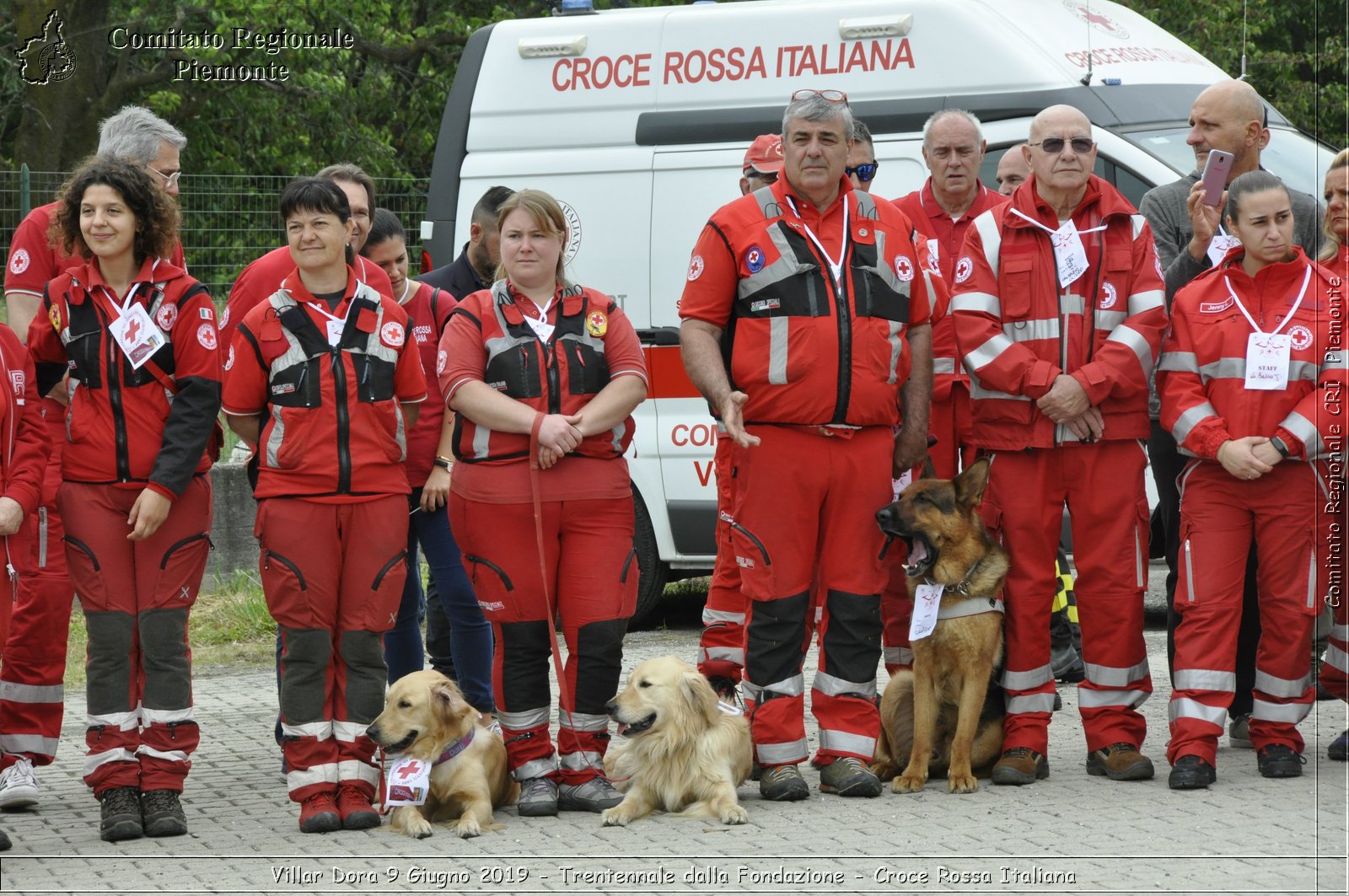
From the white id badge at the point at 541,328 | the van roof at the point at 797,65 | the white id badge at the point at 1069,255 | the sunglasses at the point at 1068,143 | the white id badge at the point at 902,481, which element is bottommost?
the white id badge at the point at 902,481

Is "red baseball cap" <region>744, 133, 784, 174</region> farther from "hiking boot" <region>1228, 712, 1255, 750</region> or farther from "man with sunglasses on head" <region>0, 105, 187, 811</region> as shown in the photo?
"hiking boot" <region>1228, 712, 1255, 750</region>

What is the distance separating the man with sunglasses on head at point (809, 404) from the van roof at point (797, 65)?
265cm

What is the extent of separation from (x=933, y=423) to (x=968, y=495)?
68 cm

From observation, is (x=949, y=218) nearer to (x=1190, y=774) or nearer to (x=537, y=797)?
(x=1190, y=774)

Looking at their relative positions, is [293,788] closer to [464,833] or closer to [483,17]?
[464,833]

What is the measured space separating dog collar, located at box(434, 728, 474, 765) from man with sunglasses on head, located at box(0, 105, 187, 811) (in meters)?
1.58

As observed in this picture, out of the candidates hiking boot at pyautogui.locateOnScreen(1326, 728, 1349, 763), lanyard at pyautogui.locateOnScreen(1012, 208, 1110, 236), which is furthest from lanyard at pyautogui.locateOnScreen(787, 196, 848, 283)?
hiking boot at pyautogui.locateOnScreen(1326, 728, 1349, 763)

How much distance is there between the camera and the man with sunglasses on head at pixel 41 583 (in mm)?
6004

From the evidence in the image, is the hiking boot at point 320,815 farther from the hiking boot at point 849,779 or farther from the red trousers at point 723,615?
the hiking boot at point 849,779

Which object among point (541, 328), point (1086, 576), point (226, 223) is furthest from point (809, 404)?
point (226, 223)

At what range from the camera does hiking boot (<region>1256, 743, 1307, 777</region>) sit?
19.5 ft

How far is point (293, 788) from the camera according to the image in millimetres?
5660

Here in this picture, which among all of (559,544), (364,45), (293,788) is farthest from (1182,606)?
(364,45)

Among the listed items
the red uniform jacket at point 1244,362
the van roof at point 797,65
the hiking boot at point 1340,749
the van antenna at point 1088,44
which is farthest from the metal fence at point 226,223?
the hiking boot at point 1340,749
